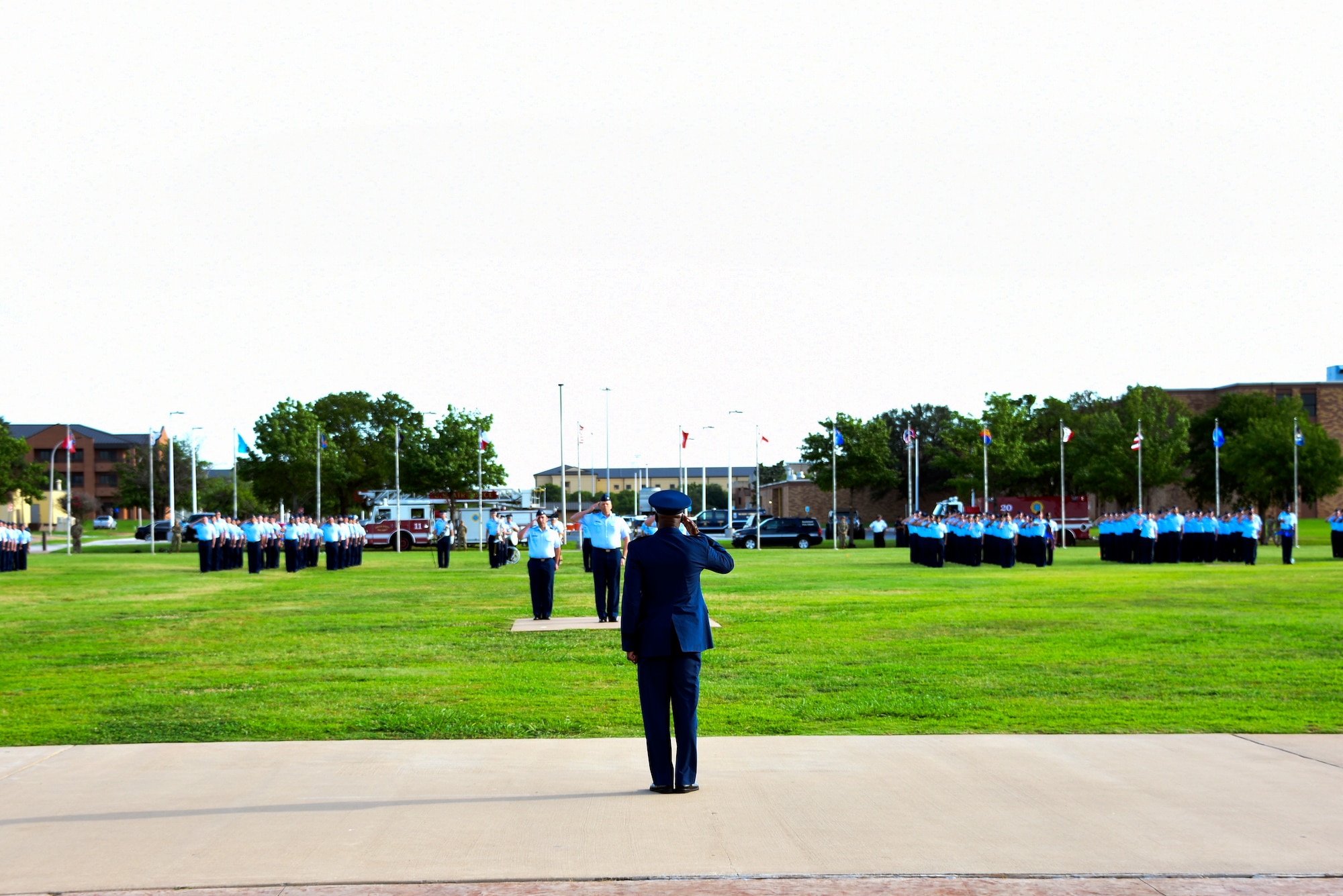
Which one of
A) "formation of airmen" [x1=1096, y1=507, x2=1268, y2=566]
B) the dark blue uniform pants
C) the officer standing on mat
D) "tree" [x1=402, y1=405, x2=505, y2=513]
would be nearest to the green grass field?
the dark blue uniform pants

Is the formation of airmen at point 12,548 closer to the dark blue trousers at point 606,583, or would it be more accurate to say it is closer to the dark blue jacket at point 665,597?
the dark blue trousers at point 606,583

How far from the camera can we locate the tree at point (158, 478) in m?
107

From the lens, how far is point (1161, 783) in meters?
Answer: 7.50

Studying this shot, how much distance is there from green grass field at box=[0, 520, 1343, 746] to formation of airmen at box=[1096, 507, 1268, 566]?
34.8ft

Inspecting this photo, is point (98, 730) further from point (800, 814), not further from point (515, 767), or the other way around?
point (800, 814)

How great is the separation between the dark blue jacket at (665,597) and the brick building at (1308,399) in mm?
89975

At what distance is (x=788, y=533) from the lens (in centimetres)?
6112

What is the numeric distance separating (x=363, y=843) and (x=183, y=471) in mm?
113458

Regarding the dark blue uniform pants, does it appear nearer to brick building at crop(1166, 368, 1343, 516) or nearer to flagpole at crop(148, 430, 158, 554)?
flagpole at crop(148, 430, 158, 554)

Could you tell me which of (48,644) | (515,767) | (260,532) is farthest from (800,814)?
(260,532)

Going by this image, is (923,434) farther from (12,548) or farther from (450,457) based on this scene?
(12,548)

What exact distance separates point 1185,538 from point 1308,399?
208ft

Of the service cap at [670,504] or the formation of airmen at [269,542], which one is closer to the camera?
the service cap at [670,504]

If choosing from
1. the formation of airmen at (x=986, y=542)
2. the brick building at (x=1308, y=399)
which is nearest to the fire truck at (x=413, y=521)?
the formation of airmen at (x=986, y=542)
